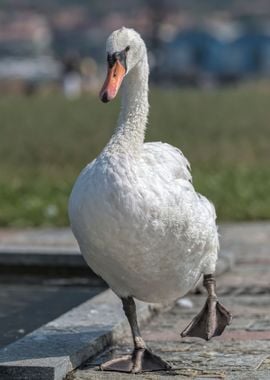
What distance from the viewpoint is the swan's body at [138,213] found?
601 centimetres

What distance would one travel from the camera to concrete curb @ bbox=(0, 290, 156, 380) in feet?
20.1

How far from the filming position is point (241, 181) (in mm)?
14484

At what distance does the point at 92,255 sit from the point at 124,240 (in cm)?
21

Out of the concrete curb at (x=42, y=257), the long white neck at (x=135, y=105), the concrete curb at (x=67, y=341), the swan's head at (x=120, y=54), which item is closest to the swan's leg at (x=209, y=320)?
the concrete curb at (x=67, y=341)

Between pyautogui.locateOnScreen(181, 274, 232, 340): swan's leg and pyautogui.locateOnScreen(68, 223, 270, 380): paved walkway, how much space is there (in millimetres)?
112

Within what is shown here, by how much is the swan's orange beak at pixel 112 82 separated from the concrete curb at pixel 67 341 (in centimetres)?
121

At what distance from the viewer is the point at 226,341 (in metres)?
7.00

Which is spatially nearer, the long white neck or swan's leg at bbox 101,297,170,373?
swan's leg at bbox 101,297,170,373

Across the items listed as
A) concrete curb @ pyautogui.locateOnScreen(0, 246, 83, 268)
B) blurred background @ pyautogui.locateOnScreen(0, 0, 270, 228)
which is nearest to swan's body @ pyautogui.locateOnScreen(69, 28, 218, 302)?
concrete curb @ pyautogui.locateOnScreen(0, 246, 83, 268)

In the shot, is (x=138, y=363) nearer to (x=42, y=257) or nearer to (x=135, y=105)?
(x=135, y=105)

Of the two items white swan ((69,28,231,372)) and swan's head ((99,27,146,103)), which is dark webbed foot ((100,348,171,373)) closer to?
white swan ((69,28,231,372))

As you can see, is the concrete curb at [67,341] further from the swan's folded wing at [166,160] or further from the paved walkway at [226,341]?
the swan's folded wing at [166,160]

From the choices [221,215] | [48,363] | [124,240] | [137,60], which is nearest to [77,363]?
[48,363]

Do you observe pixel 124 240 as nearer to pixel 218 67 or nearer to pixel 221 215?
pixel 221 215
